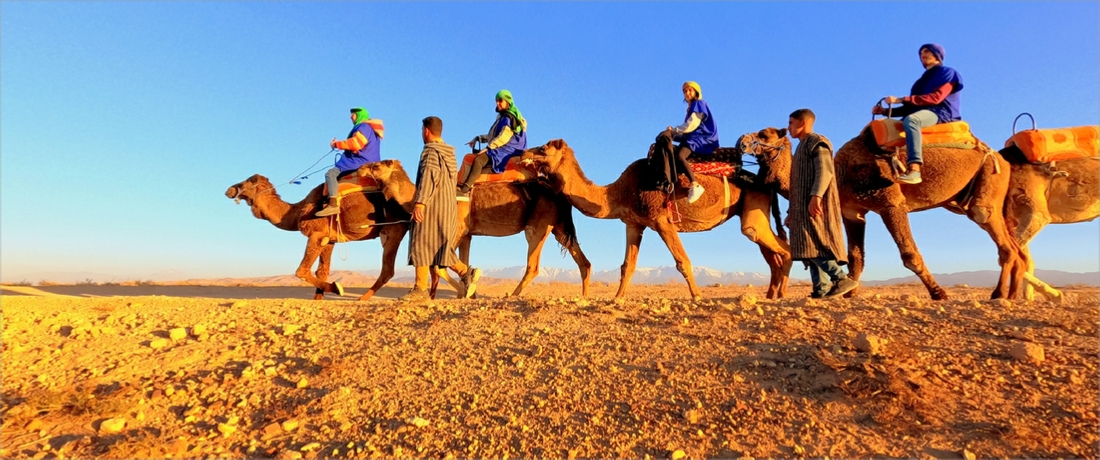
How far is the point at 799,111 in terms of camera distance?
612cm

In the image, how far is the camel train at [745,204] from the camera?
6359 millimetres

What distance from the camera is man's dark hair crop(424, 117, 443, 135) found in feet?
24.1

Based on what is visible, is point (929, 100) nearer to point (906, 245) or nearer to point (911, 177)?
point (911, 177)

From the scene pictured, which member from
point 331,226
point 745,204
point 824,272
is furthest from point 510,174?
point 824,272

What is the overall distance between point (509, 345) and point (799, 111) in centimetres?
412

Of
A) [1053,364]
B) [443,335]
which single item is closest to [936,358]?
[1053,364]

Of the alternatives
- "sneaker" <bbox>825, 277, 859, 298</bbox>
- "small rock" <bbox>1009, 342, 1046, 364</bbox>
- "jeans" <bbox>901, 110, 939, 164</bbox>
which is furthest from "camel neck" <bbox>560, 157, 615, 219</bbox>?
"small rock" <bbox>1009, 342, 1046, 364</bbox>

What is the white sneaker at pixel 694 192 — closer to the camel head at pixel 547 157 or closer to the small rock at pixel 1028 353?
the camel head at pixel 547 157

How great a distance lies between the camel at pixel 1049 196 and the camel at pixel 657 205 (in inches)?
106

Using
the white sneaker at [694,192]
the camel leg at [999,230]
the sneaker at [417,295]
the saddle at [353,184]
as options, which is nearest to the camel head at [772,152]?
the white sneaker at [694,192]

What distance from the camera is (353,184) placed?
953 cm

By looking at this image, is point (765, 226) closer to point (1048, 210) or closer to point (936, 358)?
point (1048, 210)

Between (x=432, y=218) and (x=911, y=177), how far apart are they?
17.7 ft

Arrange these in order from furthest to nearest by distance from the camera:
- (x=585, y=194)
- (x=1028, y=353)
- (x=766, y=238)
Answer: (x=585, y=194) < (x=766, y=238) < (x=1028, y=353)
